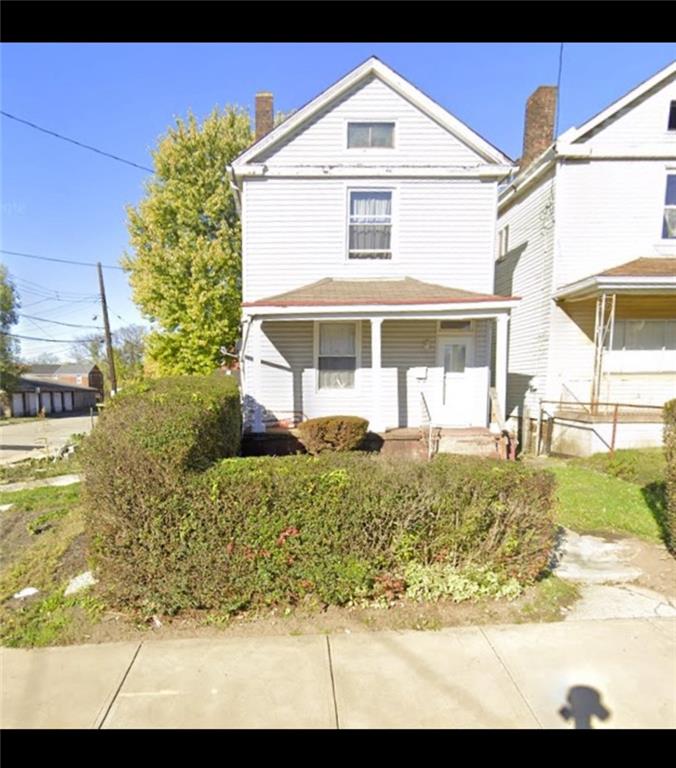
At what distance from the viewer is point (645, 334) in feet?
34.0

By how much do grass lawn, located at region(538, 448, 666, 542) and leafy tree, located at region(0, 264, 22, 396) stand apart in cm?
3561

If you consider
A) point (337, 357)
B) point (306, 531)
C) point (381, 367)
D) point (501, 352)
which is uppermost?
point (501, 352)

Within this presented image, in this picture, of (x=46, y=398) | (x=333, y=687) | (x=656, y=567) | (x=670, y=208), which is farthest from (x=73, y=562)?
(x=46, y=398)

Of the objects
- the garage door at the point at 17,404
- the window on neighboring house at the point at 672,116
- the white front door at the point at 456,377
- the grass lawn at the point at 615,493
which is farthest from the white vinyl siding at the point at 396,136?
the garage door at the point at 17,404

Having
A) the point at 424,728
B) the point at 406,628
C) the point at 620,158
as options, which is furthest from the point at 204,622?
the point at 620,158

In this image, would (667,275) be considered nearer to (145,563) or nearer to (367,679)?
(367,679)

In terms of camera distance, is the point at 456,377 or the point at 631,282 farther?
the point at 456,377

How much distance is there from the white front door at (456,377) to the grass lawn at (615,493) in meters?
2.09

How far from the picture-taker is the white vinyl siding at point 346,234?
375 inches

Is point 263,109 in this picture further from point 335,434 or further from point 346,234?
point 335,434

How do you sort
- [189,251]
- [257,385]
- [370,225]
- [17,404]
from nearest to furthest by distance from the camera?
[257,385], [370,225], [189,251], [17,404]

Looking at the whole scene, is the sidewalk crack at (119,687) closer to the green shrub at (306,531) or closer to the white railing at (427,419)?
the green shrub at (306,531)

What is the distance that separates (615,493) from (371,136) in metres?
9.14
